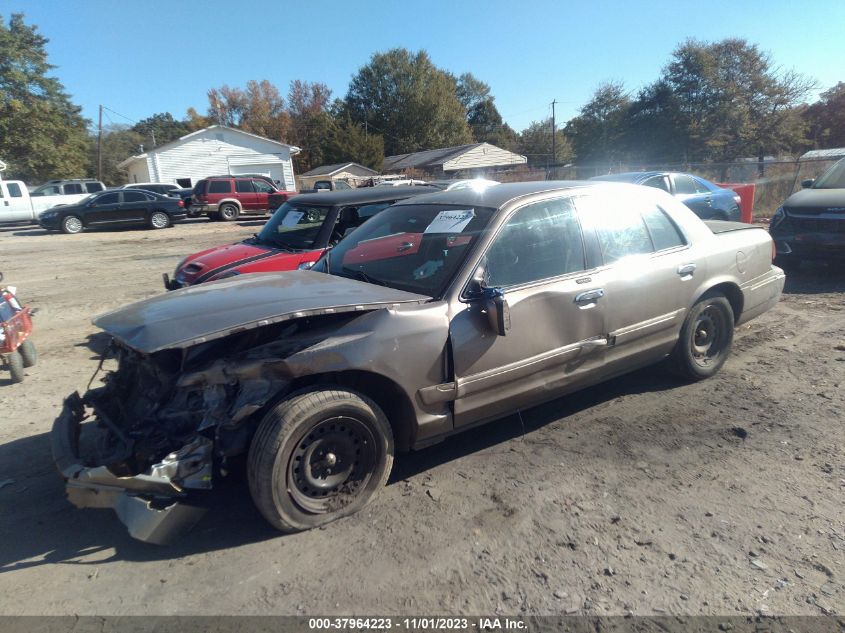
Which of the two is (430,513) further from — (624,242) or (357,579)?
(624,242)

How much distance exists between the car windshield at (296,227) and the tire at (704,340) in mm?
3971

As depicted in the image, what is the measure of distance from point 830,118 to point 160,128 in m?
95.0

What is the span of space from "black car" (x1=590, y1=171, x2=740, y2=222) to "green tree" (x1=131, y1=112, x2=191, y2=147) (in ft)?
290

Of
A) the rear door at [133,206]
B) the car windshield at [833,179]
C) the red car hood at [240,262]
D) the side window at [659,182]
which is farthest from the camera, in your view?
the rear door at [133,206]

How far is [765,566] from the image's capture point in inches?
104

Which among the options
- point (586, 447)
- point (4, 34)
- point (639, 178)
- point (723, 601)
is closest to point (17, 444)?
point (586, 447)

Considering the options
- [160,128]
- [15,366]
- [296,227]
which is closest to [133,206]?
[296,227]

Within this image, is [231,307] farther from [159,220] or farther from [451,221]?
[159,220]

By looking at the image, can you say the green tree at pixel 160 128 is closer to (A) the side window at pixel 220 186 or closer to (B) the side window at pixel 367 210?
(A) the side window at pixel 220 186

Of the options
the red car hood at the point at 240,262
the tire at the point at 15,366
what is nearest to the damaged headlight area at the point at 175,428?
the tire at the point at 15,366

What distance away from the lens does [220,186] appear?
24.1 metres

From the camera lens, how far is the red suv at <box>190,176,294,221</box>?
23.8 metres

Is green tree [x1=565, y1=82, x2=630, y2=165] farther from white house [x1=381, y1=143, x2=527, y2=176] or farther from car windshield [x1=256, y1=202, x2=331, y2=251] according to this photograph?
car windshield [x1=256, y1=202, x2=331, y2=251]

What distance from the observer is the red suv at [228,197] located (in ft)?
78.2
